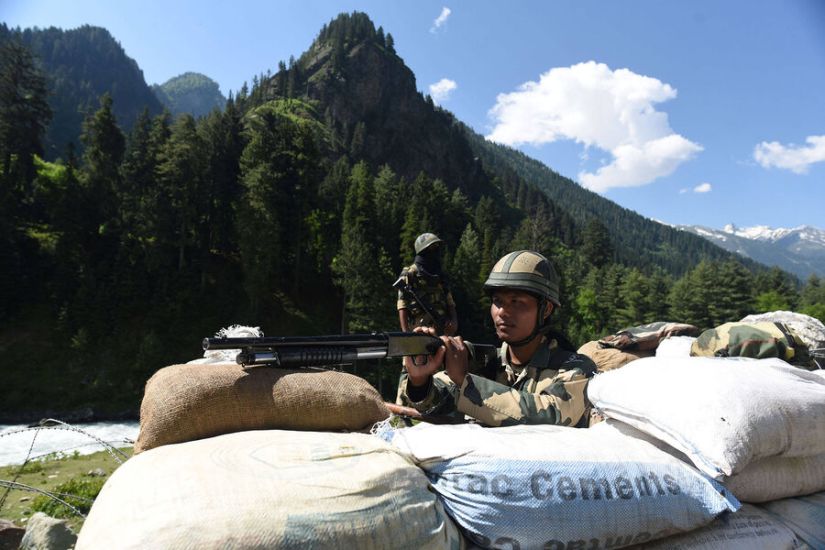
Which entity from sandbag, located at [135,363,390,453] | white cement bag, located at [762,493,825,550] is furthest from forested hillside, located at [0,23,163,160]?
white cement bag, located at [762,493,825,550]

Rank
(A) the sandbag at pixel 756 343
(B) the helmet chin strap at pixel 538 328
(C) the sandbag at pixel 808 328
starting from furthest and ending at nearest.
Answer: (C) the sandbag at pixel 808 328, (B) the helmet chin strap at pixel 538 328, (A) the sandbag at pixel 756 343

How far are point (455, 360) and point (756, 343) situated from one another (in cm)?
213

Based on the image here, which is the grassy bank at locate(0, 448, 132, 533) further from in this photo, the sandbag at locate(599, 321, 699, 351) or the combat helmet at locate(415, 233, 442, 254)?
the sandbag at locate(599, 321, 699, 351)

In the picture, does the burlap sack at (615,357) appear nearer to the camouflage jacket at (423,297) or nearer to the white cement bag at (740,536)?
the white cement bag at (740,536)

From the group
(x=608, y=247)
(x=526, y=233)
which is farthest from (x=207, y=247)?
(x=608, y=247)

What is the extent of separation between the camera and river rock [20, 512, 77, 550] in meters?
4.72

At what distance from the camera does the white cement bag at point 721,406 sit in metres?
2.29

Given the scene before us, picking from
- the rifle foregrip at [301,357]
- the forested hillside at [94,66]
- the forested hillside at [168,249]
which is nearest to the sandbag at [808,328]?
the rifle foregrip at [301,357]

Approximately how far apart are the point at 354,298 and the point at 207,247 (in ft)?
53.9

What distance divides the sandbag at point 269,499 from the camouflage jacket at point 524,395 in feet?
2.67

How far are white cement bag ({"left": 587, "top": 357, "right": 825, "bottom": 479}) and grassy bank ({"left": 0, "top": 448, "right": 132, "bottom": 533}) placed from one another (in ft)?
24.8

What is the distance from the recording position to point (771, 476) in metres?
2.61

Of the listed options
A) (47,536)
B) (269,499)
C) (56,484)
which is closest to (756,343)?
Answer: (269,499)

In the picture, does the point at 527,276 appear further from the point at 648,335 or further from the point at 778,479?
the point at 648,335
